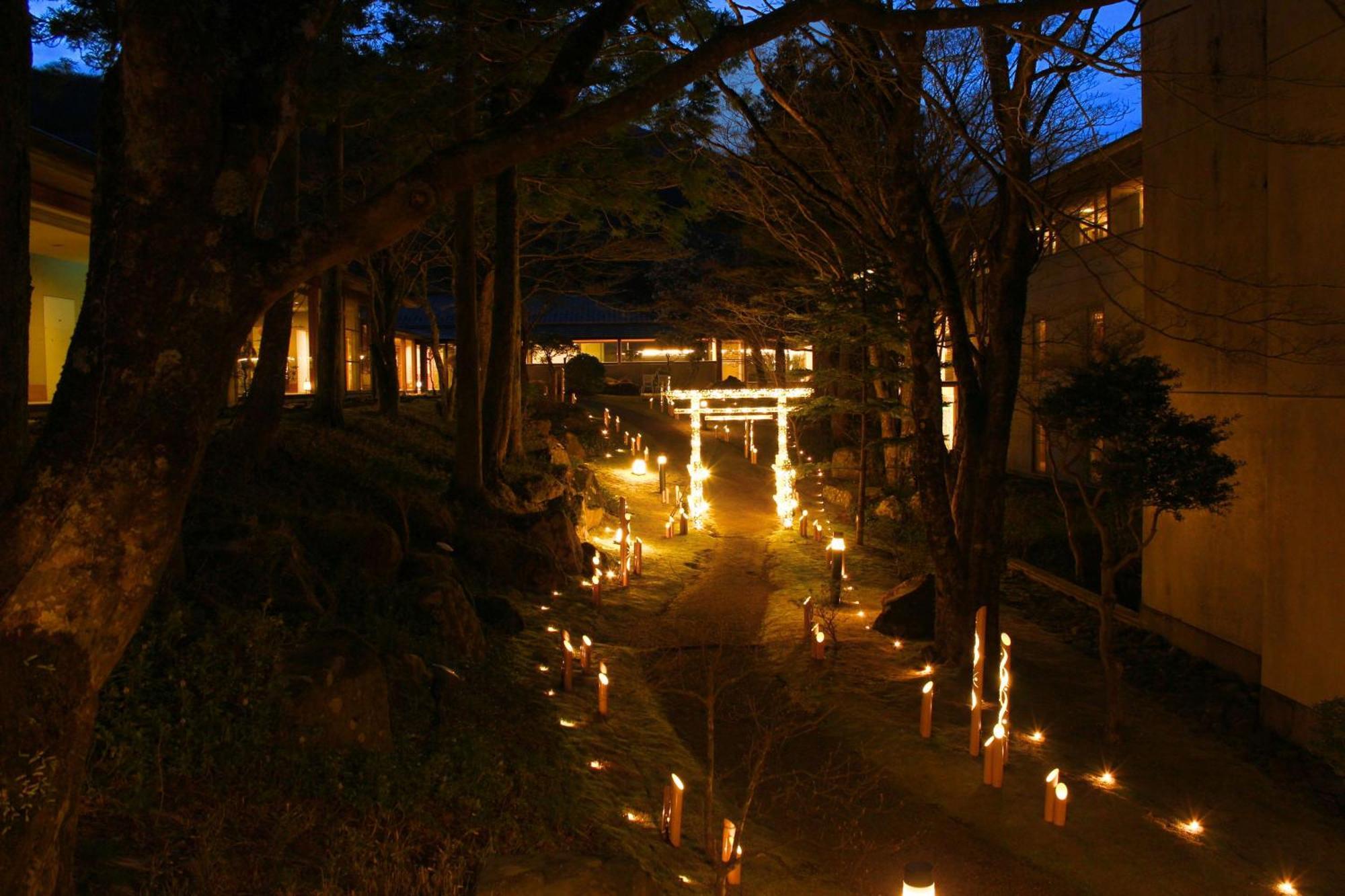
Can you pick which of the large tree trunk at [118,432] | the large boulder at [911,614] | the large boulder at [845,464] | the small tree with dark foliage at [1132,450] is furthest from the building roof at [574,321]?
the large tree trunk at [118,432]

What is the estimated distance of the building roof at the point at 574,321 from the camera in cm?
4109

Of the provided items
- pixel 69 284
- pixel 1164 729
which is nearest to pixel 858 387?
pixel 1164 729

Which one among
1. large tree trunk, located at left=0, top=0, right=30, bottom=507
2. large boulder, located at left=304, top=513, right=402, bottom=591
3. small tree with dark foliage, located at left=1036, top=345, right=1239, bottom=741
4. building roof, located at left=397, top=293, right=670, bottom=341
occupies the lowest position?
large boulder, located at left=304, top=513, right=402, bottom=591

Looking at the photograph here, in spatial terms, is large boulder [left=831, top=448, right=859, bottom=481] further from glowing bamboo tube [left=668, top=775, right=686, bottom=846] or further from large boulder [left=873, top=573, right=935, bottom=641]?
glowing bamboo tube [left=668, top=775, right=686, bottom=846]

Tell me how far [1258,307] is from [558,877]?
7466mm

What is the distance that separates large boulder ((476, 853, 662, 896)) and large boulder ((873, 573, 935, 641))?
21.3ft

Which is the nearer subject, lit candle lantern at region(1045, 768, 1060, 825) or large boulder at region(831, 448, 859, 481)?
lit candle lantern at region(1045, 768, 1060, 825)

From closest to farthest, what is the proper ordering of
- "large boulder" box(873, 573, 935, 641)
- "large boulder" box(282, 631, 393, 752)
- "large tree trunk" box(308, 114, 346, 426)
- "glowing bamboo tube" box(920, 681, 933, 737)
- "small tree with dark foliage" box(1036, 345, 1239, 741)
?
"large boulder" box(282, 631, 393, 752)
"small tree with dark foliage" box(1036, 345, 1239, 741)
"glowing bamboo tube" box(920, 681, 933, 737)
"large boulder" box(873, 573, 935, 641)
"large tree trunk" box(308, 114, 346, 426)

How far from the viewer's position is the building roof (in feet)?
135

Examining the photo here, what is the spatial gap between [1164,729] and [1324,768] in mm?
1219

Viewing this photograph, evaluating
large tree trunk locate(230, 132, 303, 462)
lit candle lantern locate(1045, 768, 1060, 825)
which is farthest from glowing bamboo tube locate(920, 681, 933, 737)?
large tree trunk locate(230, 132, 303, 462)

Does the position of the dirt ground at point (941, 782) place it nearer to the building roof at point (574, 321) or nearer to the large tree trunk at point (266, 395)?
the large tree trunk at point (266, 395)

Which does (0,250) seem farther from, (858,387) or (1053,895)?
(858,387)

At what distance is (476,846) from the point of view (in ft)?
13.9
